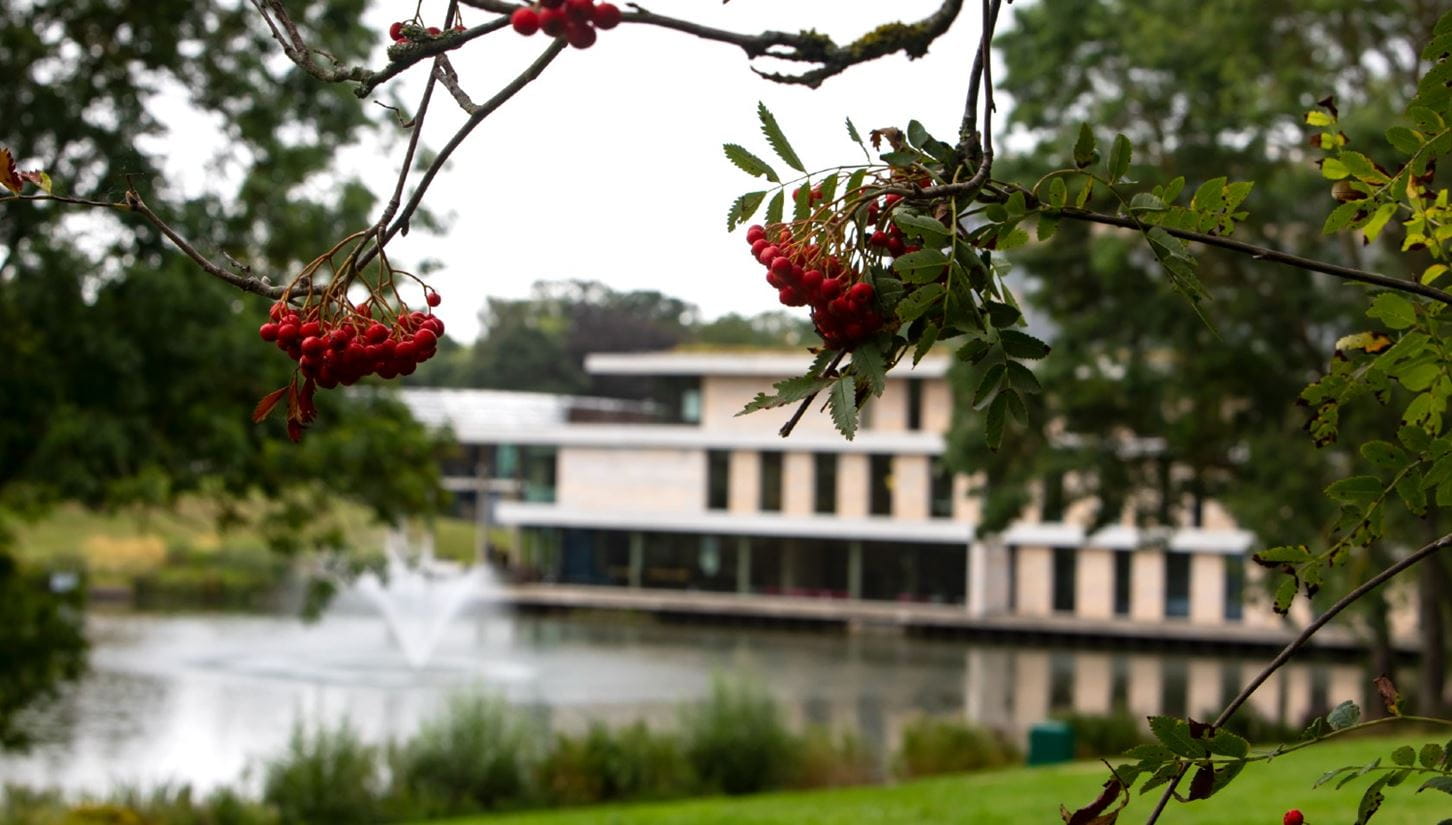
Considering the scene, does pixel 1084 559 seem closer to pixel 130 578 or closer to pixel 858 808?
pixel 130 578

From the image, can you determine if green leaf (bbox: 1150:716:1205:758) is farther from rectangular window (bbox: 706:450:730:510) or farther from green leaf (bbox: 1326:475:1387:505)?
rectangular window (bbox: 706:450:730:510)

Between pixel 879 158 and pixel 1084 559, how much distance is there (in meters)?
32.4

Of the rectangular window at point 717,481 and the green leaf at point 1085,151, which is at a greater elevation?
the rectangular window at point 717,481

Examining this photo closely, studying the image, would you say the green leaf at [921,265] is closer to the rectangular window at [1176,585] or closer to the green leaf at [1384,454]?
the green leaf at [1384,454]

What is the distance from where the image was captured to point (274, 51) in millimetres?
11172

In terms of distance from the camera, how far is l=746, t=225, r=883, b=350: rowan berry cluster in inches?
47.1

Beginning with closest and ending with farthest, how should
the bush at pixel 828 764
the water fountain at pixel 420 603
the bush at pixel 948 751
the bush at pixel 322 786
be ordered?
the bush at pixel 322 786 → the bush at pixel 828 764 → the bush at pixel 948 751 → the water fountain at pixel 420 603

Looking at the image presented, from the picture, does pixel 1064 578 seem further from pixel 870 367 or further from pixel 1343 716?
pixel 870 367

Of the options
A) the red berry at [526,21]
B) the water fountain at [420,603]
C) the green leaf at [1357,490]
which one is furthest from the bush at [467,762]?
the water fountain at [420,603]

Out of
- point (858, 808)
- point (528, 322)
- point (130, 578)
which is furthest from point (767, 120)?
point (528, 322)

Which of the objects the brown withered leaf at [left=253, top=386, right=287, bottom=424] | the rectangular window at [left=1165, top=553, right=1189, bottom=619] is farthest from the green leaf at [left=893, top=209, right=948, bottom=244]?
the rectangular window at [left=1165, top=553, right=1189, bottom=619]

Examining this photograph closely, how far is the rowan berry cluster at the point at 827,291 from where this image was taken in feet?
3.92

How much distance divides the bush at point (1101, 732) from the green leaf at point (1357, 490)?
15.1 m

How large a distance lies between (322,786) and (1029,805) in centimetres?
529
